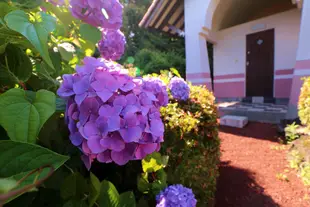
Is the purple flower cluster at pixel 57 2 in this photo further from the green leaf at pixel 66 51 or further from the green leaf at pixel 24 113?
the green leaf at pixel 24 113

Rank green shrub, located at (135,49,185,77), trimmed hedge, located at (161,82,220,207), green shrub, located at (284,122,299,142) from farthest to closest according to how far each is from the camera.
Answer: green shrub, located at (135,49,185,77) → green shrub, located at (284,122,299,142) → trimmed hedge, located at (161,82,220,207)

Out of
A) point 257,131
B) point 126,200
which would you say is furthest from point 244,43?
point 126,200

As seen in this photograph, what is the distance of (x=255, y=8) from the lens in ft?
30.1

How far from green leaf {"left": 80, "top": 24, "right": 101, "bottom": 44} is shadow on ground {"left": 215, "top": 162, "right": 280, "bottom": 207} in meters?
2.54

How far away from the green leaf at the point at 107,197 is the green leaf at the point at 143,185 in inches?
11.0

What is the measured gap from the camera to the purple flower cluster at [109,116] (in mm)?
526

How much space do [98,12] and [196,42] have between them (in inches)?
277

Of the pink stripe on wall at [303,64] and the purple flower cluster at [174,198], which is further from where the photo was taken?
the pink stripe on wall at [303,64]

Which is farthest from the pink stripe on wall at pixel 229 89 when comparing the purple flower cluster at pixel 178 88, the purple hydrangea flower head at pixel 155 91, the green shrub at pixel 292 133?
the purple hydrangea flower head at pixel 155 91

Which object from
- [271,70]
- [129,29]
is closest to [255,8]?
[271,70]

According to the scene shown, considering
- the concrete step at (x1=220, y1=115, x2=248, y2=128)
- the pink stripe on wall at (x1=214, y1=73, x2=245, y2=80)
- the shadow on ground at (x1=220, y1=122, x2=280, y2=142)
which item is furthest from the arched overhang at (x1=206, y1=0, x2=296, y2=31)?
the shadow on ground at (x1=220, y1=122, x2=280, y2=142)

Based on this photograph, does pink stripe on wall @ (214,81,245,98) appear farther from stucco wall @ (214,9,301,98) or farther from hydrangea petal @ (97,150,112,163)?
hydrangea petal @ (97,150,112,163)

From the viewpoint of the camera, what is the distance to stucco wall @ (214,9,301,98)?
7.38 meters

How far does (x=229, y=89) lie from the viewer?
8.88 meters
